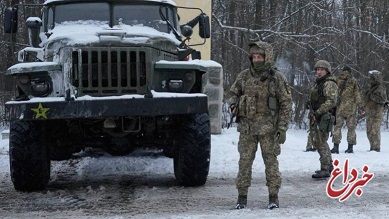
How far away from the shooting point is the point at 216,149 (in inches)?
430

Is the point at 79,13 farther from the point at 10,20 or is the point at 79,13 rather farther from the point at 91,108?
the point at 91,108

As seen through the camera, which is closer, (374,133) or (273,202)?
(273,202)

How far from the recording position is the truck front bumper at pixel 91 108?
21.8 feet

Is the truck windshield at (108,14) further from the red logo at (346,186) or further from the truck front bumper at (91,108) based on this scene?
the red logo at (346,186)

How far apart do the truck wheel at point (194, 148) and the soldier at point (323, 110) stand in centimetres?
183

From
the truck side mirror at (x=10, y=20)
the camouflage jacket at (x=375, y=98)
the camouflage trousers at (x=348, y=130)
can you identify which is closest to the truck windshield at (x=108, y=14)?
the truck side mirror at (x=10, y=20)

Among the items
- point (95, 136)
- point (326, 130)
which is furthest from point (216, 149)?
point (95, 136)

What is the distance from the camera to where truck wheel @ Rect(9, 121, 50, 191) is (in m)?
7.09

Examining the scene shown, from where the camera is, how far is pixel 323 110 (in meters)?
8.34

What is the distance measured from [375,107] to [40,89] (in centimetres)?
764

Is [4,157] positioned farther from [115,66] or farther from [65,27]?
[115,66]

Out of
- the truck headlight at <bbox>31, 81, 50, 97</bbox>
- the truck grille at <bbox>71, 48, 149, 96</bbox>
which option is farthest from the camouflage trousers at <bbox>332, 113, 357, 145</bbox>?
the truck headlight at <bbox>31, 81, 50, 97</bbox>

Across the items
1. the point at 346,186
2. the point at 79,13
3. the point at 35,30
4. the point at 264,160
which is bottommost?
the point at 346,186

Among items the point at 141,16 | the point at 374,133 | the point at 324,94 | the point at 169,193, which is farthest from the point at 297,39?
the point at 169,193
